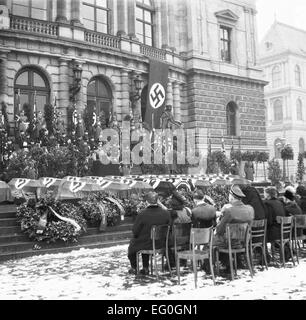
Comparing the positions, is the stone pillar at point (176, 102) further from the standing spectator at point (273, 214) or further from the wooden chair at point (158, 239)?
the wooden chair at point (158, 239)

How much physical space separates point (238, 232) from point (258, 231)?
0.70 metres

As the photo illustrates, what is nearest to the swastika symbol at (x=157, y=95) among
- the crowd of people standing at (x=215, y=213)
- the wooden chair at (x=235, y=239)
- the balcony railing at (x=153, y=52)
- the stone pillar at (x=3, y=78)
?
the balcony railing at (x=153, y=52)

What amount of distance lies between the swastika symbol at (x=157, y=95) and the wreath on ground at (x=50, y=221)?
1516cm

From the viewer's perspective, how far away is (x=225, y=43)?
3319 centimetres

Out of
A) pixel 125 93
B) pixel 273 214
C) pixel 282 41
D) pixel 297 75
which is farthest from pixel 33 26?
pixel 297 75

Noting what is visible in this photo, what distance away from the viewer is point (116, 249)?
1204 centimetres

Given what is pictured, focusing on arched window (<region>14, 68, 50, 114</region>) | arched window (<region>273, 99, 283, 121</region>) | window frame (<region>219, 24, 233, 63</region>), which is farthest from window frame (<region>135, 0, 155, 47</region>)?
arched window (<region>273, 99, 283, 121</region>)

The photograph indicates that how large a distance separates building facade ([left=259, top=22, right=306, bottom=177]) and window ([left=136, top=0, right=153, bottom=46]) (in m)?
8.63

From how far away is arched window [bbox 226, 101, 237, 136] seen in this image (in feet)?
105

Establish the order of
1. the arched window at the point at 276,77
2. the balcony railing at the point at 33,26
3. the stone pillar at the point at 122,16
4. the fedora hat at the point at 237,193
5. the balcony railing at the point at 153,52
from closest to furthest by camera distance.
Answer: the fedora hat at the point at 237,193 → the balcony railing at the point at 33,26 → the stone pillar at the point at 122,16 → the balcony railing at the point at 153,52 → the arched window at the point at 276,77

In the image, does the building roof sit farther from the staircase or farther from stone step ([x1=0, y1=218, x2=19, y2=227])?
stone step ([x1=0, y1=218, x2=19, y2=227])

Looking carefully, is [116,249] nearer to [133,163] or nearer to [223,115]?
[133,163]

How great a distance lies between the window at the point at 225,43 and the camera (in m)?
32.8
